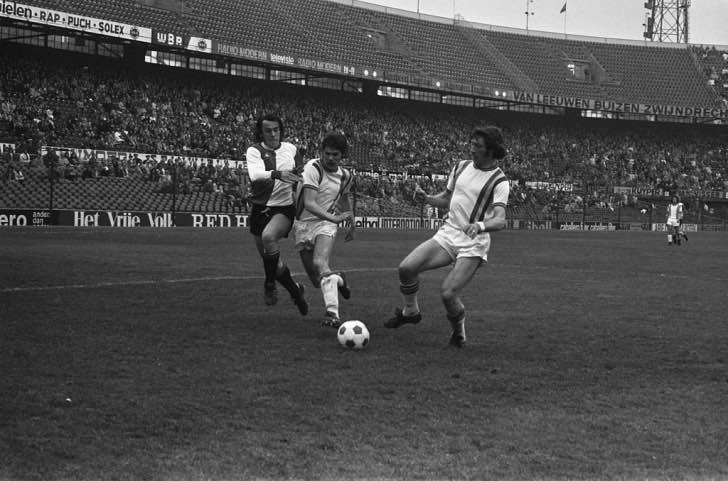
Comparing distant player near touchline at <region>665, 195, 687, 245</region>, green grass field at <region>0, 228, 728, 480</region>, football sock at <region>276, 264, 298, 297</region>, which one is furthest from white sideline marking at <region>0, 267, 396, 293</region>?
distant player near touchline at <region>665, 195, 687, 245</region>

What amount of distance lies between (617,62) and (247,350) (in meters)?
70.0

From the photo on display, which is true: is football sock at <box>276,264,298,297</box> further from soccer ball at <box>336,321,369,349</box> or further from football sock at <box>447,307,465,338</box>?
football sock at <box>447,307,465,338</box>

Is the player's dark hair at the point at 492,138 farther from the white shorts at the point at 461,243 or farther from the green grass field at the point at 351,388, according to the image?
the green grass field at the point at 351,388

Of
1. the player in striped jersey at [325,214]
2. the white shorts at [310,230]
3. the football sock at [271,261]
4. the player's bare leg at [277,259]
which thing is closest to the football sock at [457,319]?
the player in striped jersey at [325,214]

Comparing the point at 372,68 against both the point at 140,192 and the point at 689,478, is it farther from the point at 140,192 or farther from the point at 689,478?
the point at 689,478

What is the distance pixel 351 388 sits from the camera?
6090mm

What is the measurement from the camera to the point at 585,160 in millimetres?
63969

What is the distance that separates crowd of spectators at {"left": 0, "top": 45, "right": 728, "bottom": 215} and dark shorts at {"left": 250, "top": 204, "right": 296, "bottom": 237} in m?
22.8

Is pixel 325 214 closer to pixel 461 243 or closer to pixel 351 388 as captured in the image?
pixel 461 243

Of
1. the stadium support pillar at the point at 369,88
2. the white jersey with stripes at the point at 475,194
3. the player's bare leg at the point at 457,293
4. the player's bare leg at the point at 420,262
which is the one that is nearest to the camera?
the player's bare leg at the point at 457,293

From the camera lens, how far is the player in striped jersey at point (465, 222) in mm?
7914

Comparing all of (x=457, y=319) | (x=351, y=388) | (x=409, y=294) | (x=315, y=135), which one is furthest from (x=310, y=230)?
(x=315, y=135)

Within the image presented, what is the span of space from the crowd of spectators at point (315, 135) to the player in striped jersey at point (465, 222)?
25599 millimetres

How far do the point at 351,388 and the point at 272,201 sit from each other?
443 cm
